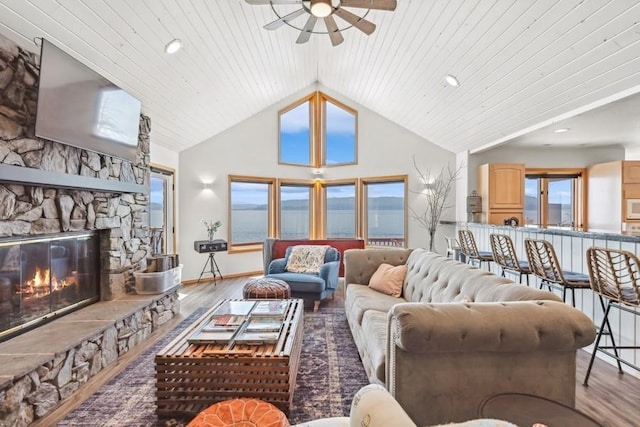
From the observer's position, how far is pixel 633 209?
16.9 ft

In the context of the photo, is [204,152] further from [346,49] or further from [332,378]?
[332,378]

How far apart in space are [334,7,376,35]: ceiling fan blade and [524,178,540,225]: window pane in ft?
15.6

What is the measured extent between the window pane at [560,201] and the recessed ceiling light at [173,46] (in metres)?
6.42

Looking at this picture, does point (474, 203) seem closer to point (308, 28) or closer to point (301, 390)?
point (308, 28)

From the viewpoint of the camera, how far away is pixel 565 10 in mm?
2455

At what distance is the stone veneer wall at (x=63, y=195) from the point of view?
2.26 meters

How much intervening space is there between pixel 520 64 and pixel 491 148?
8.43 ft

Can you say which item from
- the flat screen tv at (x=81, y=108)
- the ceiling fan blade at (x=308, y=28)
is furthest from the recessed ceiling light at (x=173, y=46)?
the ceiling fan blade at (x=308, y=28)

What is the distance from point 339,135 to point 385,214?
206cm

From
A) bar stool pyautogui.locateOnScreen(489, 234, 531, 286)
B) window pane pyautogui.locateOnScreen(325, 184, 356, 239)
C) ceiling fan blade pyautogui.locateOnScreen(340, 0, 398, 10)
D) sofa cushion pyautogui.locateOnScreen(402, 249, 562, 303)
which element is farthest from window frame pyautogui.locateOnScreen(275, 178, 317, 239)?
ceiling fan blade pyautogui.locateOnScreen(340, 0, 398, 10)

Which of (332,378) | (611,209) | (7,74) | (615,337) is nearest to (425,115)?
(611,209)

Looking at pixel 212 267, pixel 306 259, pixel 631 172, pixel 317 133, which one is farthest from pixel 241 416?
pixel 631 172

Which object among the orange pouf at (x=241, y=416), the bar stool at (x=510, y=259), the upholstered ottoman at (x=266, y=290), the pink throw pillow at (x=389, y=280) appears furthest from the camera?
the upholstered ottoman at (x=266, y=290)

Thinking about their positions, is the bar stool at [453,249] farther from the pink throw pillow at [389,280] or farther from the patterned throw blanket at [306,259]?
the pink throw pillow at [389,280]
